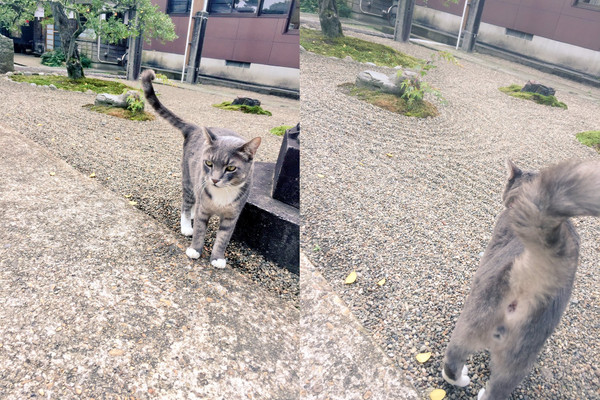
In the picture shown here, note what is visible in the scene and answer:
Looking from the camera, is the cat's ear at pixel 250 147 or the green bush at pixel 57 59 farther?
the green bush at pixel 57 59

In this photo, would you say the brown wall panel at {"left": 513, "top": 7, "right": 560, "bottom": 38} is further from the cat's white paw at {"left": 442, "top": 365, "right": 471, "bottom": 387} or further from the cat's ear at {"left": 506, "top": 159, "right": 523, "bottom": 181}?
the cat's white paw at {"left": 442, "top": 365, "right": 471, "bottom": 387}

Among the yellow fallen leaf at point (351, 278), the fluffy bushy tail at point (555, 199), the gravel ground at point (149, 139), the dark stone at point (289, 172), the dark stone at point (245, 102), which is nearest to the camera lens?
the fluffy bushy tail at point (555, 199)

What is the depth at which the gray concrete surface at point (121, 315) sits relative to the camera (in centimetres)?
144

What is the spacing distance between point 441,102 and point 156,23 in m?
2.13

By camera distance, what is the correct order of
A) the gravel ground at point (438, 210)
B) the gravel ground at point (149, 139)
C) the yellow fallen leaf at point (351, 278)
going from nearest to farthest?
the gravel ground at point (438, 210) → the yellow fallen leaf at point (351, 278) → the gravel ground at point (149, 139)

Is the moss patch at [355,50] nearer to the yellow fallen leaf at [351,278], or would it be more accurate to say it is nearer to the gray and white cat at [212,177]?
the gray and white cat at [212,177]

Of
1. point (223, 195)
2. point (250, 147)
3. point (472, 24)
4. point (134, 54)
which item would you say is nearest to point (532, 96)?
point (472, 24)

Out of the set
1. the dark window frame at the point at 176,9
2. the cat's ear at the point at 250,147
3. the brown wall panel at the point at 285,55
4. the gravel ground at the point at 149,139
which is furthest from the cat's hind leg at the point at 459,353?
the dark window frame at the point at 176,9

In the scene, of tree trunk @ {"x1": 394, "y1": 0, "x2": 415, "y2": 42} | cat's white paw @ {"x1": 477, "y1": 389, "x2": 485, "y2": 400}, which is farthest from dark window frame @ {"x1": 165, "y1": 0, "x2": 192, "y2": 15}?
cat's white paw @ {"x1": 477, "y1": 389, "x2": 485, "y2": 400}

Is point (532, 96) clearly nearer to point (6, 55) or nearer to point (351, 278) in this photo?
point (351, 278)

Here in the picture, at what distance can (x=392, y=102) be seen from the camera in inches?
68.4

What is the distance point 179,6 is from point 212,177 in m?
1.40

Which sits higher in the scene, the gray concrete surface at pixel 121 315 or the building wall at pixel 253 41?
the building wall at pixel 253 41

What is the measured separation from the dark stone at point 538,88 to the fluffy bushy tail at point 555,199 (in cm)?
53
